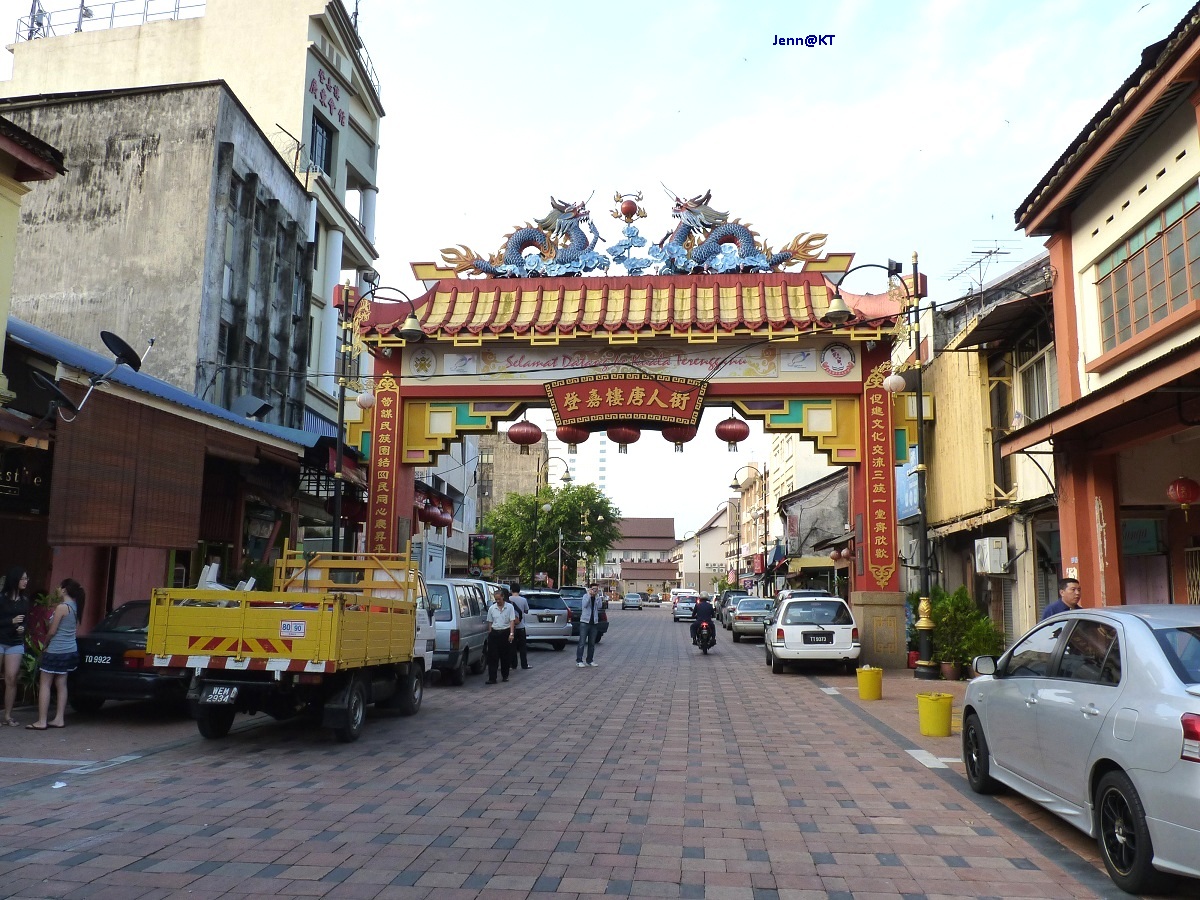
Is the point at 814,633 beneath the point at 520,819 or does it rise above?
above

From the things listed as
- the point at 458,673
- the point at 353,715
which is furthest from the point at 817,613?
the point at 353,715

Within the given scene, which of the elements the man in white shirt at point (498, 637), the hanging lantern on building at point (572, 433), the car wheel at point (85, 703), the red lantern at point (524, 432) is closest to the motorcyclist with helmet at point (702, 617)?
the hanging lantern on building at point (572, 433)

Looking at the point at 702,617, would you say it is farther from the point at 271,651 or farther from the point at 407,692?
the point at 271,651

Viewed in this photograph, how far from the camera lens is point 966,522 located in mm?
21938

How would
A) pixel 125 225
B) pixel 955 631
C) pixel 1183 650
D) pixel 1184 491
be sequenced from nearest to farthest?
pixel 1183 650, pixel 1184 491, pixel 955 631, pixel 125 225

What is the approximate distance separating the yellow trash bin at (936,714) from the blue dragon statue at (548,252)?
15.2 meters

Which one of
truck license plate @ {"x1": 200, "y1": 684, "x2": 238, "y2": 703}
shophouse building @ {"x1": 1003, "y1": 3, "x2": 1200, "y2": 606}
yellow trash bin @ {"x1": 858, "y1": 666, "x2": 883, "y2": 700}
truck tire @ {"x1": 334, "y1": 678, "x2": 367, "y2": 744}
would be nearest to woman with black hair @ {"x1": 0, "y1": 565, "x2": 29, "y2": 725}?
truck license plate @ {"x1": 200, "y1": 684, "x2": 238, "y2": 703}

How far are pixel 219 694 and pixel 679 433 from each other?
14373 mm

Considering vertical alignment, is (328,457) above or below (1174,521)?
above

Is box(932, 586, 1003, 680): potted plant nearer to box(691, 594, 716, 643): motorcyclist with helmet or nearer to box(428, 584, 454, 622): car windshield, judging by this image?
box(691, 594, 716, 643): motorcyclist with helmet

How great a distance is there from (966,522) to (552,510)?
40015mm

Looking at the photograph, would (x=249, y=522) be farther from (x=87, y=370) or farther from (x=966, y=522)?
(x=966, y=522)

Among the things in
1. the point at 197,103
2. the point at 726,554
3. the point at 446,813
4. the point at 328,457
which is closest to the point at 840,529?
the point at 328,457

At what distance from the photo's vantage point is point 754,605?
33781 millimetres
